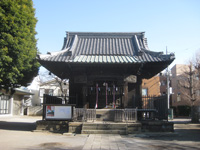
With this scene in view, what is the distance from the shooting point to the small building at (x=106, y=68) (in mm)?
12531

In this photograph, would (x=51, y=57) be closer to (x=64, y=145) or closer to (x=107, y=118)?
(x=107, y=118)

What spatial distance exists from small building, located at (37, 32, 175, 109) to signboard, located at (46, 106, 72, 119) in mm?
1120

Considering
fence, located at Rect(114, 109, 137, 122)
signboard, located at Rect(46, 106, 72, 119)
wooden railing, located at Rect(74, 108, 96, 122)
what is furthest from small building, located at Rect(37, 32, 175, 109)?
signboard, located at Rect(46, 106, 72, 119)

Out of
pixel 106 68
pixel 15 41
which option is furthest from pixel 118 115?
pixel 15 41

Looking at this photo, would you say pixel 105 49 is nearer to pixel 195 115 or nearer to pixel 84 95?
pixel 84 95

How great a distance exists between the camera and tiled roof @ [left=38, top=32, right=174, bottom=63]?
41.8 feet

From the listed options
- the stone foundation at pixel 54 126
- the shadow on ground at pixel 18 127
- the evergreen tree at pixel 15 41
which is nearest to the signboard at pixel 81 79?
the stone foundation at pixel 54 126

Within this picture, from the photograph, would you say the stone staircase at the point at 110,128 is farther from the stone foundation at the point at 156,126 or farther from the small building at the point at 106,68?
the small building at the point at 106,68

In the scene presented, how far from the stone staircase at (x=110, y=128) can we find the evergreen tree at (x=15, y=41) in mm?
6422

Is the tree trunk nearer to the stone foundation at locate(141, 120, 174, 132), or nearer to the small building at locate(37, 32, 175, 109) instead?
the small building at locate(37, 32, 175, 109)

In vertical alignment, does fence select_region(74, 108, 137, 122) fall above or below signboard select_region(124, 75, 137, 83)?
below

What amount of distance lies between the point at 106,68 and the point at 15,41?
6314 mm

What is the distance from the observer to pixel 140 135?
10.8 m

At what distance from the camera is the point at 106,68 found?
43.9 ft
